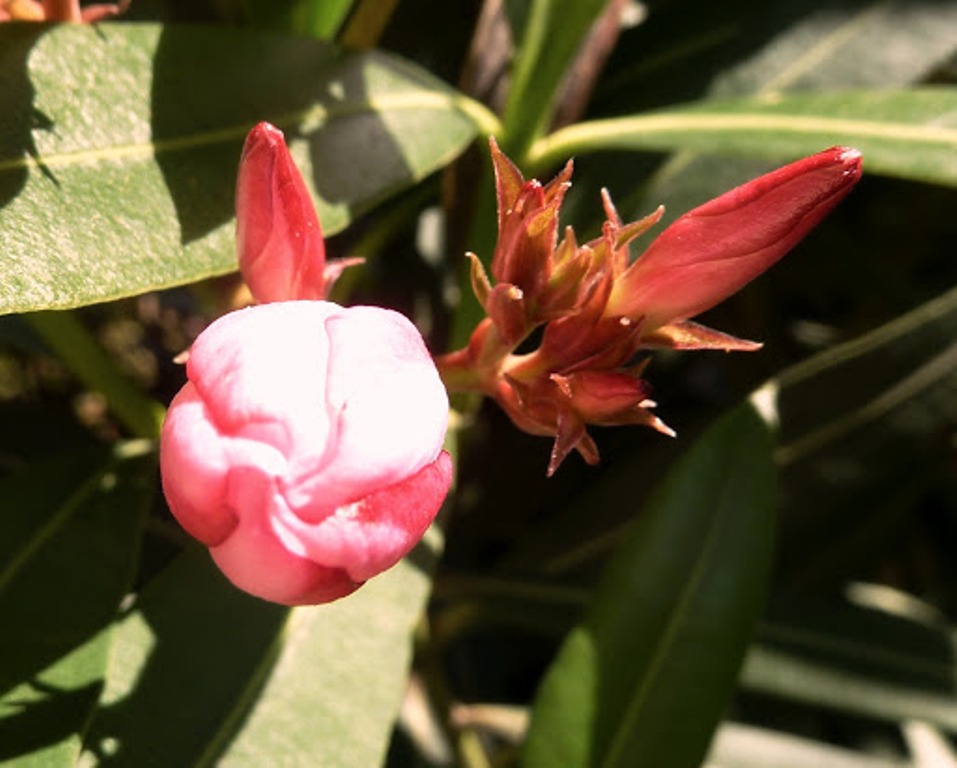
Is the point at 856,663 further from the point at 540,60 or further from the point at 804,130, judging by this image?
the point at 540,60

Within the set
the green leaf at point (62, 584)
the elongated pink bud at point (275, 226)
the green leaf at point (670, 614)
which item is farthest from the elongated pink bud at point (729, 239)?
the green leaf at point (62, 584)

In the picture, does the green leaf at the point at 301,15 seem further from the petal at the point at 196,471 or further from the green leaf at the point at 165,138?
the petal at the point at 196,471

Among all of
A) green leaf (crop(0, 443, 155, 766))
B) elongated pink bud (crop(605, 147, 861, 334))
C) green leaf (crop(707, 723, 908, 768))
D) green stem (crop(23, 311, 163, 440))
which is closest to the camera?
elongated pink bud (crop(605, 147, 861, 334))

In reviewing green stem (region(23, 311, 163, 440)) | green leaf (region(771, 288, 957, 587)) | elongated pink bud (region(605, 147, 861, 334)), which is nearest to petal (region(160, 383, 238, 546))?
elongated pink bud (region(605, 147, 861, 334))

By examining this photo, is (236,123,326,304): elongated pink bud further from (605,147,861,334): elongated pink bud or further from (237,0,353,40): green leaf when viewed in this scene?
(237,0,353,40): green leaf

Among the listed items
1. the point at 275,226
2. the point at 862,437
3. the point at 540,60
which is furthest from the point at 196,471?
the point at 862,437

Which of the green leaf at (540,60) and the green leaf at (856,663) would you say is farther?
the green leaf at (856,663)

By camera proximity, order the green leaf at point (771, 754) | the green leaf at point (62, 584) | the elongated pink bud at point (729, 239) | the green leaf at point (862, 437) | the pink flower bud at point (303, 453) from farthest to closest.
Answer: the green leaf at point (771, 754) < the green leaf at point (862, 437) < the green leaf at point (62, 584) < the elongated pink bud at point (729, 239) < the pink flower bud at point (303, 453)
